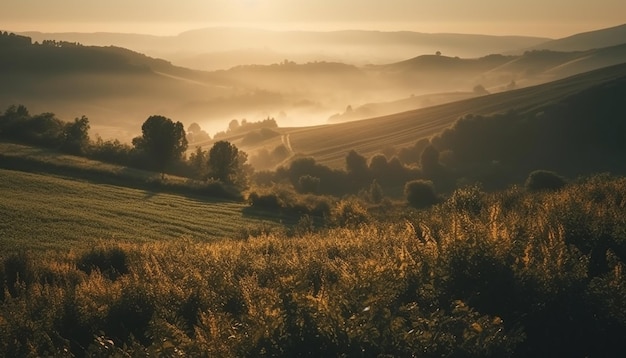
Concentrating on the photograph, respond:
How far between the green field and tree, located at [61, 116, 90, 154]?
15.4 m

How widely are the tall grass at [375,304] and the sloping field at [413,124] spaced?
357 feet

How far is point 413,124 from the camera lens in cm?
15812

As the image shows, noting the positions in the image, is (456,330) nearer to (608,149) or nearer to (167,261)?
(167,261)

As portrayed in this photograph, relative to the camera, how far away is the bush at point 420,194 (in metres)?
85.8

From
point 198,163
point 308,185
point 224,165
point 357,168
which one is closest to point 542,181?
point 308,185

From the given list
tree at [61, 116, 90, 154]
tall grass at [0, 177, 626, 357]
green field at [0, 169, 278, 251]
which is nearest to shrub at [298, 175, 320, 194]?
green field at [0, 169, 278, 251]

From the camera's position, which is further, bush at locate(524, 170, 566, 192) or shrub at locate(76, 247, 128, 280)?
bush at locate(524, 170, 566, 192)

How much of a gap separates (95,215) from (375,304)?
35.7m

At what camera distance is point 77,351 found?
1830cm

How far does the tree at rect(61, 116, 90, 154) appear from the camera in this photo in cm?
7338

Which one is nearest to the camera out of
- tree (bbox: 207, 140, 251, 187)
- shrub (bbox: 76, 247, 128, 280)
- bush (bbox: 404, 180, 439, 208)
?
shrub (bbox: 76, 247, 128, 280)

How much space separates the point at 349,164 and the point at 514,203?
261 ft

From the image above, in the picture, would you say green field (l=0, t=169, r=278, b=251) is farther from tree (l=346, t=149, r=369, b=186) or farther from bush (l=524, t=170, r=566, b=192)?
tree (l=346, t=149, r=369, b=186)

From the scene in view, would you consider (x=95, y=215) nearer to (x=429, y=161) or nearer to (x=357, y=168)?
(x=357, y=168)
